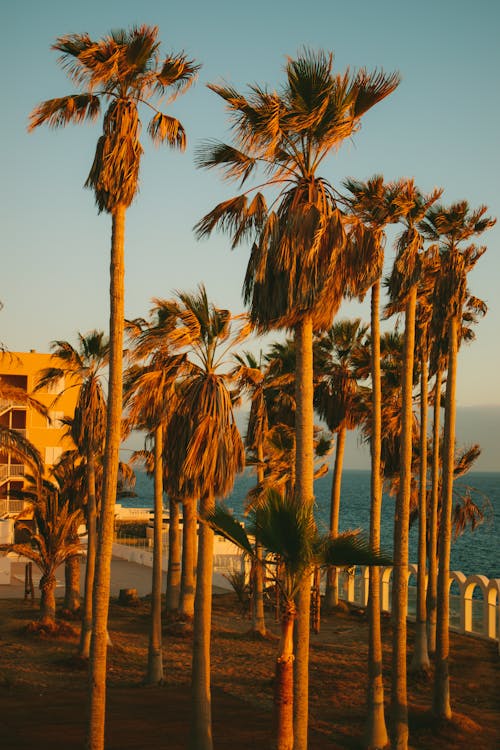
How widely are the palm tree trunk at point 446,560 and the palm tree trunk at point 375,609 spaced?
1.80 meters

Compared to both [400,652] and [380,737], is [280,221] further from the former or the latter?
[380,737]

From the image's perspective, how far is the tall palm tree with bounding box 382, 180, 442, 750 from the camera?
771 inches

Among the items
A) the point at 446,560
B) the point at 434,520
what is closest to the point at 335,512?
the point at 434,520

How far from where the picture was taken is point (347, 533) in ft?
45.7

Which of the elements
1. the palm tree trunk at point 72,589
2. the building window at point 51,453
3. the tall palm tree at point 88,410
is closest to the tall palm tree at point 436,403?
the tall palm tree at point 88,410

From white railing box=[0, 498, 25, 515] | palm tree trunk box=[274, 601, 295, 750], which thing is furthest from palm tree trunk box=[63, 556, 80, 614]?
white railing box=[0, 498, 25, 515]

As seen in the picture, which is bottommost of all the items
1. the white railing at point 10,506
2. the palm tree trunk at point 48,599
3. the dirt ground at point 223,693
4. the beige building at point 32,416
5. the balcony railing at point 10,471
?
the dirt ground at point 223,693

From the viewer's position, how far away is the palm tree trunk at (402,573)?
18859 mm

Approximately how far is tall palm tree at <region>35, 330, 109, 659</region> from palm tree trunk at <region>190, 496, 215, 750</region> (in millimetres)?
8003

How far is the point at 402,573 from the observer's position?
2014 cm

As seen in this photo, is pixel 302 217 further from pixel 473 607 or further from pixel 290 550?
pixel 473 607

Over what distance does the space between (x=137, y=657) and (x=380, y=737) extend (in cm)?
1096

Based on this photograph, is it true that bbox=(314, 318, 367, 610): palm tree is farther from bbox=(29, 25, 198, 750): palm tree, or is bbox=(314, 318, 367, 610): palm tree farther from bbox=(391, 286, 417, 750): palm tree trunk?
bbox=(29, 25, 198, 750): palm tree

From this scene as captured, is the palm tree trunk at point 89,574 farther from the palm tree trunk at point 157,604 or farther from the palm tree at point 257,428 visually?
the palm tree at point 257,428
